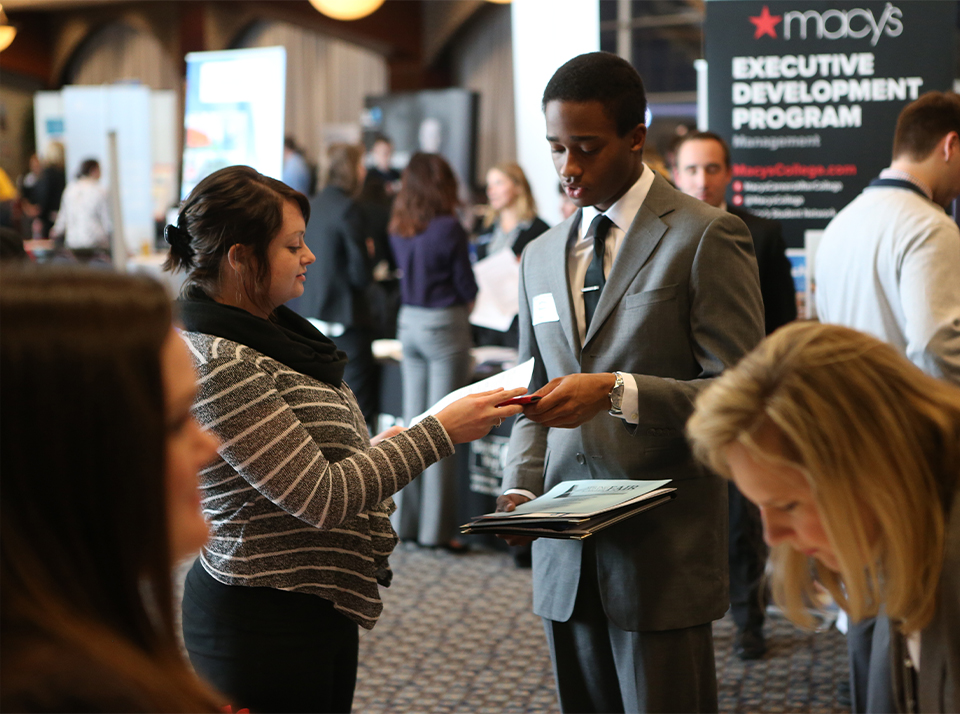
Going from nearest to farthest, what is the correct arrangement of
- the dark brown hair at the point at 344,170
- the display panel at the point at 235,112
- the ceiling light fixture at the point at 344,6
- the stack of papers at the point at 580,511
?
1. the stack of papers at the point at 580,511
2. the display panel at the point at 235,112
3. the dark brown hair at the point at 344,170
4. the ceiling light fixture at the point at 344,6

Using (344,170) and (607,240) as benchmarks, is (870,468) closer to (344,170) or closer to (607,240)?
(607,240)

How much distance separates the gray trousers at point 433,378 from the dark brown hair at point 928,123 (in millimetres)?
2287

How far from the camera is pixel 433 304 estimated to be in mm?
4402

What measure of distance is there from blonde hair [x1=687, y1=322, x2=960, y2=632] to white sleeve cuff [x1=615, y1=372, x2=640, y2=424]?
1.66 feet

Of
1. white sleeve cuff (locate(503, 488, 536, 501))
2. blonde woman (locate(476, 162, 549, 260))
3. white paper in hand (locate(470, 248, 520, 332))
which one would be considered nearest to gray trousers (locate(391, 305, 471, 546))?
white paper in hand (locate(470, 248, 520, 332))

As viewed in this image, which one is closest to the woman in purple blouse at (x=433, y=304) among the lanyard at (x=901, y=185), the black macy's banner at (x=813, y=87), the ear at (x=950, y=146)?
the black macy's banner at (x=813, y=87)

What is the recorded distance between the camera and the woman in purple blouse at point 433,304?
4.40 meters

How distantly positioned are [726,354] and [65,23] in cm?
1710

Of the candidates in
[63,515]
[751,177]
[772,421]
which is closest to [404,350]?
[751,177]

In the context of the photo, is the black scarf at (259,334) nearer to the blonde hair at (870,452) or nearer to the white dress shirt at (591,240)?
the white dress shirt at (591,240)

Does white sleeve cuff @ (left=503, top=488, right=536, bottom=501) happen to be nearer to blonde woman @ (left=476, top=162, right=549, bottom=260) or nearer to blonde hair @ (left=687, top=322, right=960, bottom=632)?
blonde hair @ (left=687, top=322, right=960, bottom=632)

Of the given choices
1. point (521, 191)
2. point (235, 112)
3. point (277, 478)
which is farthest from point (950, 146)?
point (235, 112)

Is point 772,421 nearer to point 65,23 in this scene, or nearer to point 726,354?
point 726,354

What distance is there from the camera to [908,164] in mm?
2582
